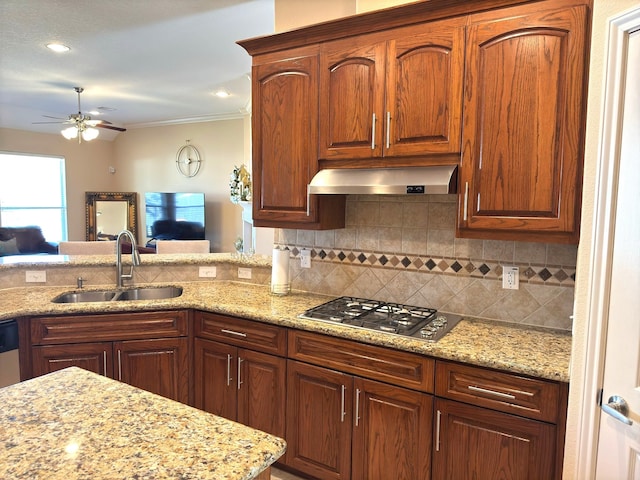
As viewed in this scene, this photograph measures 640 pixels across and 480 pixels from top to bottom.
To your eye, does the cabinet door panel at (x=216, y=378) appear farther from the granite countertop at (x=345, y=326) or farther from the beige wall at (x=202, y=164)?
the beige wall at (x=202, y=164)

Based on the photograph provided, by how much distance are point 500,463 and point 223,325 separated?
155 centimetres

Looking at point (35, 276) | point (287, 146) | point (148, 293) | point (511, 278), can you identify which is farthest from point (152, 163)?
point (511, 278)

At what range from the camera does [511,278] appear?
7.48ft

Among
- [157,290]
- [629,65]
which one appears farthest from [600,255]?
[157,290]

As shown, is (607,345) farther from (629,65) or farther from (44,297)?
(44,297)

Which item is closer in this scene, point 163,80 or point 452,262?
point 452,262

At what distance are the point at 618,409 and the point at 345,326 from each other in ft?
3.70

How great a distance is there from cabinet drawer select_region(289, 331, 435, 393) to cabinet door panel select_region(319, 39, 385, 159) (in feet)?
3.22

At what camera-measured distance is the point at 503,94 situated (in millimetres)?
1971

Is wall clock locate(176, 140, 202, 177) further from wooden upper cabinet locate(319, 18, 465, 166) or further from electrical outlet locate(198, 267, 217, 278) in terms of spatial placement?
wooden upper cabinet locate(319, 18, 465, 166)

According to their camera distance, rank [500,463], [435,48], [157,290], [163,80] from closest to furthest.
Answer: [500,463] → [435,48] → [157,290] → [163,80]

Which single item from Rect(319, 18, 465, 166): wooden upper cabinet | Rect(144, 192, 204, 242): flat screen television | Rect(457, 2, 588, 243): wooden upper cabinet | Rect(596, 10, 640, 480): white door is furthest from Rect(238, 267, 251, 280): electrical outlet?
Rect(144, 192, 204, 242): flat screen television

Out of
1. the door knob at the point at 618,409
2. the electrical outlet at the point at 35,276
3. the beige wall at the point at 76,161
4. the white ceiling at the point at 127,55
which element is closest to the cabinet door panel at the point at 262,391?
the door knob at the point at 618,409

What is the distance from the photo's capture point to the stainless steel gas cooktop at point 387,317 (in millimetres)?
2102
